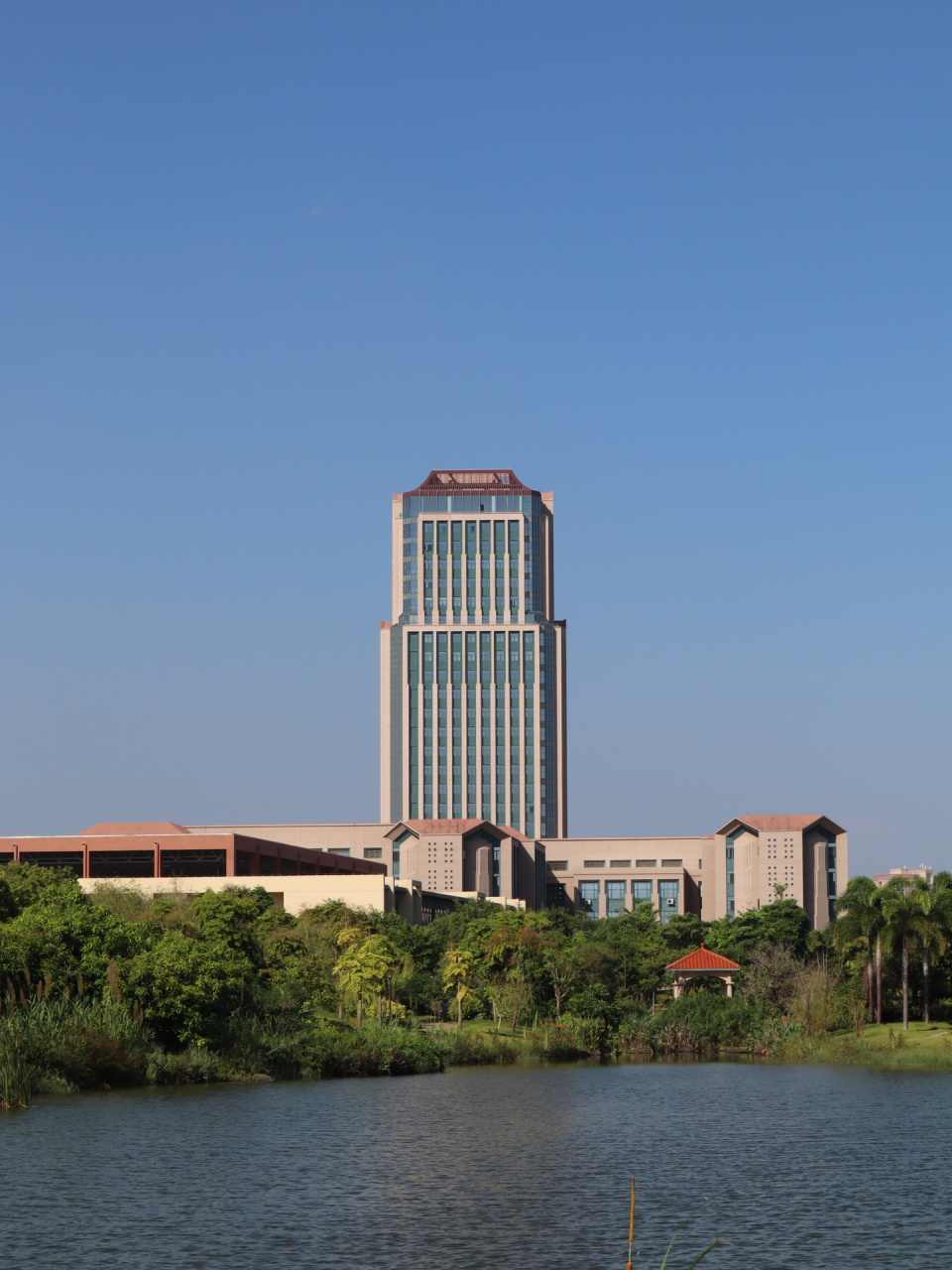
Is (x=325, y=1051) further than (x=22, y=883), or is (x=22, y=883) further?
(x=22, y=883)

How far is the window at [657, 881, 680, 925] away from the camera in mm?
187750

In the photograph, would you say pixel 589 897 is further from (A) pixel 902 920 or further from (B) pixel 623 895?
(A) pixel 902 920

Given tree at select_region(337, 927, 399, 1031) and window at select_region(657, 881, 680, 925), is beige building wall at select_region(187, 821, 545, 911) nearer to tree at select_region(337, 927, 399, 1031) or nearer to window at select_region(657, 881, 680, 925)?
window at select_region(657, 881, 680, 925)

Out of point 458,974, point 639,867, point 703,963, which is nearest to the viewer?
point 458,974

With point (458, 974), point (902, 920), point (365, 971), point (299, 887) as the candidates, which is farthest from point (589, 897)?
point (365, 971)

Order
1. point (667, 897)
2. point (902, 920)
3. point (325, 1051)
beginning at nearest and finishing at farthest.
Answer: point (325, 1051), point (902, 920), point (667, 897)

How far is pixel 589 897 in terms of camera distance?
19538 centimetres

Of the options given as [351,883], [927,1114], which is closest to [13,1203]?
[927,1114]

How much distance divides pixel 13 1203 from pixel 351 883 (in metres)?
91.2

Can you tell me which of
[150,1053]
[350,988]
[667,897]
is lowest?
[667,897]

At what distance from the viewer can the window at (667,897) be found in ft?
616

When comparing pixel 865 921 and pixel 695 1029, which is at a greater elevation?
pixel 865 921

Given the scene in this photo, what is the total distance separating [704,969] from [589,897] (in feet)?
355

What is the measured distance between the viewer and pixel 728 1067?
68000 millimetres
